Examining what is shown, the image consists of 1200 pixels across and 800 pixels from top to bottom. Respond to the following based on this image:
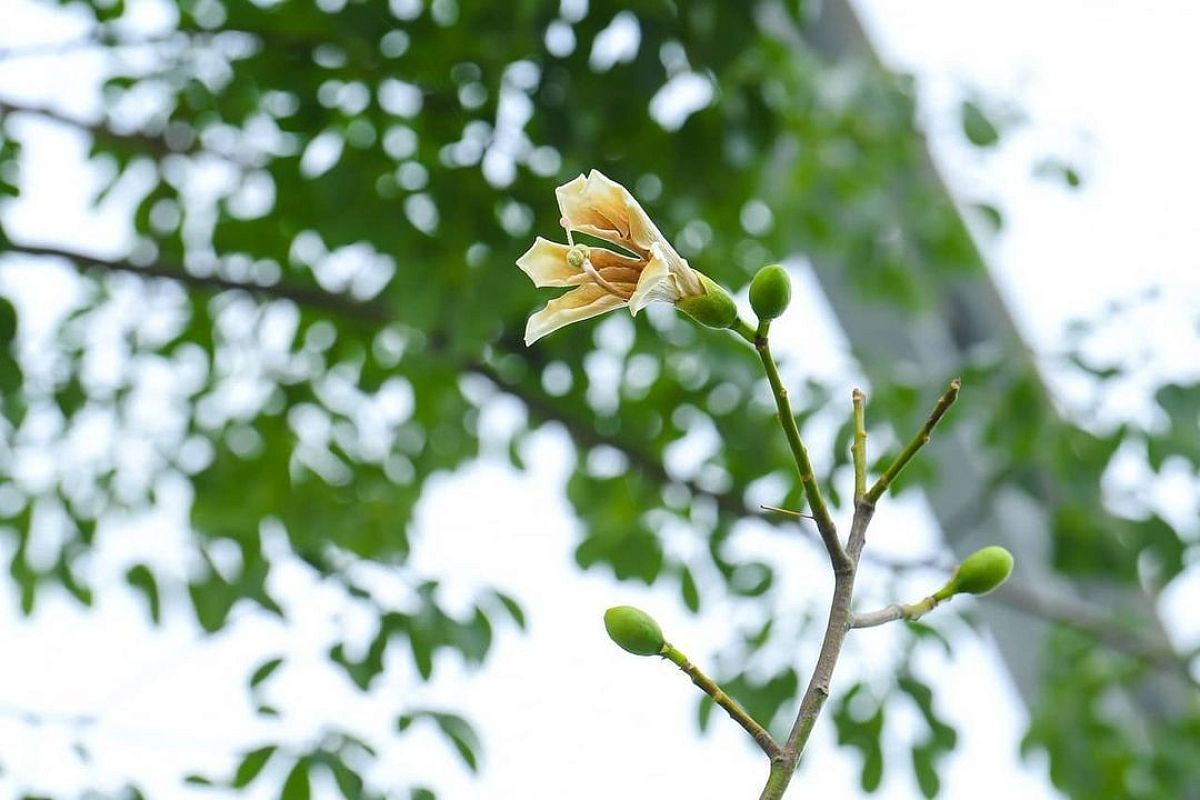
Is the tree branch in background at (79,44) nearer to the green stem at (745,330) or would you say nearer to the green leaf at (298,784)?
the green leaf at (298,784)

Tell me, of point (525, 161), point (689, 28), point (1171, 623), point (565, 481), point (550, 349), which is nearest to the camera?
point (689, 28)

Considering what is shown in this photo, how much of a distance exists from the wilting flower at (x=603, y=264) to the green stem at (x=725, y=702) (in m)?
0.11

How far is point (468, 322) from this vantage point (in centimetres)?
113

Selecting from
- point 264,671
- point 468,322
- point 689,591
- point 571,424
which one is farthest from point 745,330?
point 689,591

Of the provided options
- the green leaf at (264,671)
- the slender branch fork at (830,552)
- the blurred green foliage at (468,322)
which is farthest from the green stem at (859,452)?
the green leaf at (264,671)

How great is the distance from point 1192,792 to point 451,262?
42.0 inches

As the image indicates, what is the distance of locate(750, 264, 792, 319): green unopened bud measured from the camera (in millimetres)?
435

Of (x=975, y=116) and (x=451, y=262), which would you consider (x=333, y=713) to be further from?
(x=975, y=116)

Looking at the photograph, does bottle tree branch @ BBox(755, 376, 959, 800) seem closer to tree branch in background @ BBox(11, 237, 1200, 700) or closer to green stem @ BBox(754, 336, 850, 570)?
green stem @ BBox(754, 336, 850, 570)

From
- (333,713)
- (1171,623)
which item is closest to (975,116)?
(333,713)

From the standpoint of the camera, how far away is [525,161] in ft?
3.86

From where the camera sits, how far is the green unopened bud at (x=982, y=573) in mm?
487

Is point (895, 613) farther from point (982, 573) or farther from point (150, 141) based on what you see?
point (150, 141)

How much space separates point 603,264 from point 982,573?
0.58ft
